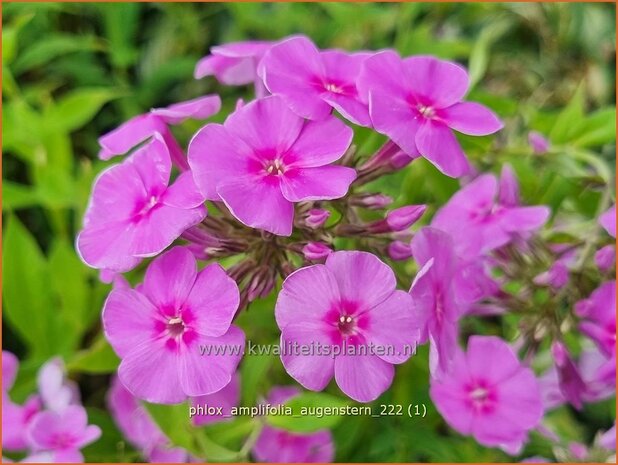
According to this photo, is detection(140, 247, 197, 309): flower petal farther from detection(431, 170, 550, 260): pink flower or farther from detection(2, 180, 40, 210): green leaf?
detection(2, 180, 40, 210): green leaf

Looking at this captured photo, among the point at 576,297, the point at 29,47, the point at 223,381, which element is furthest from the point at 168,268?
the point at 29,47

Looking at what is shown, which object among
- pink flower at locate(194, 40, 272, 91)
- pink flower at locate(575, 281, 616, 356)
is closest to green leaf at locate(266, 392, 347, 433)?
pink flower at locate(575, 281, 616, 356)

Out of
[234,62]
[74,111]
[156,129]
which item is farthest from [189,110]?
[74,111]

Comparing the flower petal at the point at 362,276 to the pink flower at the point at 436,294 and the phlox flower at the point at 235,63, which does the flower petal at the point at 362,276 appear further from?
the phlox flower at the point at 235,63

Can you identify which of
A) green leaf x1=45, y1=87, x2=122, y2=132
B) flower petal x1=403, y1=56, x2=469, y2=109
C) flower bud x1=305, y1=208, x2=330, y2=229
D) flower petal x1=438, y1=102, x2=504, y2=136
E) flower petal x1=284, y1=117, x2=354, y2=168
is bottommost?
flower bud x1=305, y1=208, x2=330, y2=229

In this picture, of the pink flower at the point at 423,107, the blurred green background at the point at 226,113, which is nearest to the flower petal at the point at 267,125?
the pink flower at the point at 423,107

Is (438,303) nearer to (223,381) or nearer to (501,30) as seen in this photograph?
(223,381)
